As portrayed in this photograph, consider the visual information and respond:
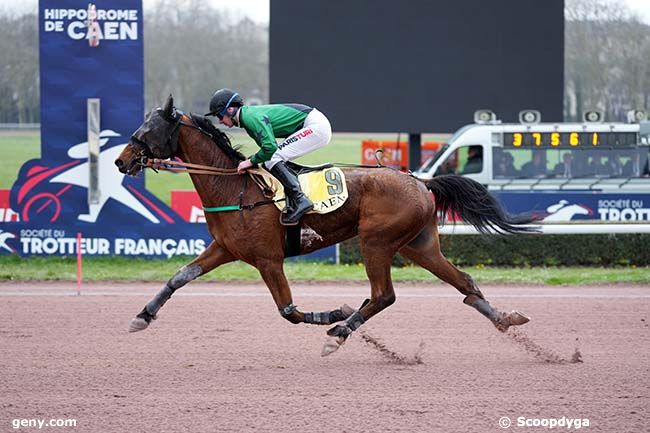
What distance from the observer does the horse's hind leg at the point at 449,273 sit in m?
7.79

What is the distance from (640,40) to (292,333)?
739 inches

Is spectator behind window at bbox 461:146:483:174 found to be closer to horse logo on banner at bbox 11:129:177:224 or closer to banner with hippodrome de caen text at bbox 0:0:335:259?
banner with hippodrome de caen text at bbox 0:0:335:259

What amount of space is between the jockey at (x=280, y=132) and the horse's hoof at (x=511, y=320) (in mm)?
1765

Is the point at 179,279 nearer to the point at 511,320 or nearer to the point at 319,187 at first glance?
the point at 319,187

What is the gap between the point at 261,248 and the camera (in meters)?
7.47

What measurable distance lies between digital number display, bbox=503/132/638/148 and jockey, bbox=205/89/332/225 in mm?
9030

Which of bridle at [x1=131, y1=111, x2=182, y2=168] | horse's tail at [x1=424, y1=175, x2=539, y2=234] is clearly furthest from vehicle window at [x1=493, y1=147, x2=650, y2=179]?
bridle at [x1=131, y1=111, x2=182, y2=168]

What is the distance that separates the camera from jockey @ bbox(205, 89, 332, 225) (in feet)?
24.2

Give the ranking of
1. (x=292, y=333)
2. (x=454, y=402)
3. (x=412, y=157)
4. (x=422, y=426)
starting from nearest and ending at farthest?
(x=422, y=426), (x=454, y=402), (x=292, y=333), (x=412, y=157)

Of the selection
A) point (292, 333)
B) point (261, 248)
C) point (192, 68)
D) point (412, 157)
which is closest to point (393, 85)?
point (412, 157)

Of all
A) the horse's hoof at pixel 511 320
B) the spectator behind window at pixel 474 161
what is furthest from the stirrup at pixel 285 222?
the spectator behind window at pixel 474 161

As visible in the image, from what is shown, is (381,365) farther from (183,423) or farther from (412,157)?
(412,157)

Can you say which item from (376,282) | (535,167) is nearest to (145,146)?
(376,282)

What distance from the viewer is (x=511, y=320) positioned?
7734 millimetres
